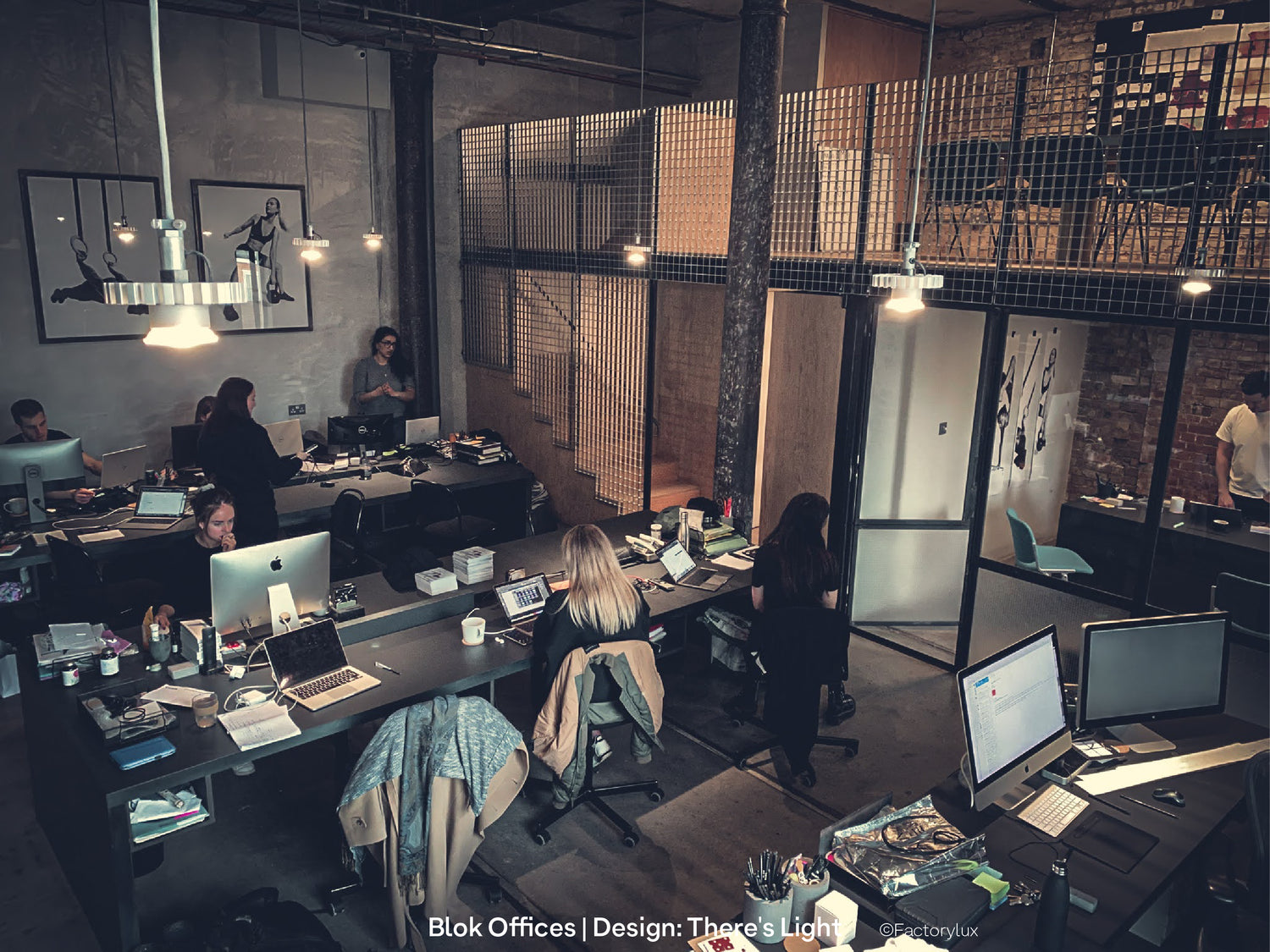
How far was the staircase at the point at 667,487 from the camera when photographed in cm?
809

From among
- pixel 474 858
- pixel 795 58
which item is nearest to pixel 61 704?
pixel 474 858

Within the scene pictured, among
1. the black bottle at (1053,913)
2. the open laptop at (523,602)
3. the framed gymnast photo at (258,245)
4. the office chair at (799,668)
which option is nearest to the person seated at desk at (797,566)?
the office chair at (799,668)

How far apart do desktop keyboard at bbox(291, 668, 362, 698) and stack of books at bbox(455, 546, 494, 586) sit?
1.15 m

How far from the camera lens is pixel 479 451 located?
7.99 meters

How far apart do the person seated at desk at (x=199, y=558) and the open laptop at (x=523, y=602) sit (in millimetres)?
1522

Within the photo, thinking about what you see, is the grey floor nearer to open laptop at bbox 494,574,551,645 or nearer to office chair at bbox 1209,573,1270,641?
office chair at bbox 1209,573,1270,641

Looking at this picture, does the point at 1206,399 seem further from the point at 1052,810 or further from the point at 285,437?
the point at 285,437

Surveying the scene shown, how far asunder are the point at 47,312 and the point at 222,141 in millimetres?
2042

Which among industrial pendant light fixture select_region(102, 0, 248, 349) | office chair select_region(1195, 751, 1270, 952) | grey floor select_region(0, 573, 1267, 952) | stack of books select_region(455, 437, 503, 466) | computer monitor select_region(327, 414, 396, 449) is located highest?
industrial pendant light fixture select_region(102, 0, 248, 349)

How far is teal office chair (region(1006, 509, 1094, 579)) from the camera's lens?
5.81m

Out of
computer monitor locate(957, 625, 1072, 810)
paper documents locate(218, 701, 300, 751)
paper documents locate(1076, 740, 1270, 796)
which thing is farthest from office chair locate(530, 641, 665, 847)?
paper documents locate(1076, 740, 1270, 796)

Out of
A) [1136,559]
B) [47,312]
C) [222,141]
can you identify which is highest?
[222,141]

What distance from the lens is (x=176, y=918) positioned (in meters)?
3.73

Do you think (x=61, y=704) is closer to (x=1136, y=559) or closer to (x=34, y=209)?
(x=34, y=209)
